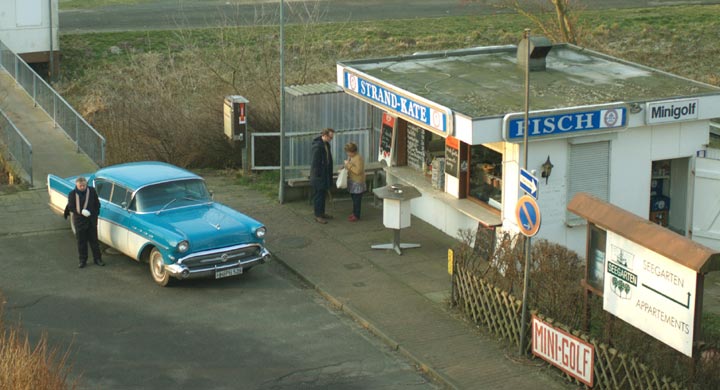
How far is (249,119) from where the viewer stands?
24797 millimetres

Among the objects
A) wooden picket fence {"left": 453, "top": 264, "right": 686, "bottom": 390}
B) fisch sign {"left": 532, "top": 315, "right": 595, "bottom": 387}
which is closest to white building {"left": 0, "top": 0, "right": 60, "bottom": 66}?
wooden picket fence {"left": 453, "top": 264, "right": 686, "bottom": 390}

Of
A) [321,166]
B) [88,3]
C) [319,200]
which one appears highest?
[88,3]

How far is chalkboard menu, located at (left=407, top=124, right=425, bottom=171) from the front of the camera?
20703 mm

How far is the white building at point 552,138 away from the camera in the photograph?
55.6 ft

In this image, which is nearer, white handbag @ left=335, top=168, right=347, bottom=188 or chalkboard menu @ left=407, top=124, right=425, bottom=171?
white handbag @ left=335, top=168, right=347, bottom=188

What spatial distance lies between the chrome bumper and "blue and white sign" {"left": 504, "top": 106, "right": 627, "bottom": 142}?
167 inches

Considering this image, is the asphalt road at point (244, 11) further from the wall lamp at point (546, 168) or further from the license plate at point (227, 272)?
the wall lamp at point (546, 168)

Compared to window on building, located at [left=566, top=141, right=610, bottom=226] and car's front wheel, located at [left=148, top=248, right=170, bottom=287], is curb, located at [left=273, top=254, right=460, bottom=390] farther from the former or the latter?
window on building, located at [left=566, top=141, right=610, bottom=226]

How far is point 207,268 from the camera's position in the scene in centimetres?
1645

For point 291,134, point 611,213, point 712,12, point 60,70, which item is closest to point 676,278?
point 611,213

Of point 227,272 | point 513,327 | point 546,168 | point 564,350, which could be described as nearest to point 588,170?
point 546,168

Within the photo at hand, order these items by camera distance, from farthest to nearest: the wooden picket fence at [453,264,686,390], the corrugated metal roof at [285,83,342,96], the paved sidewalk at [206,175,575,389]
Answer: the corrugated metal roof at [285,83,342,96]
the paved sidewalk at [206,175,575,389]
the wooden picket fence at [453,264,686,390]

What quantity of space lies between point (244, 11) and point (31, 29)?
13409 mm

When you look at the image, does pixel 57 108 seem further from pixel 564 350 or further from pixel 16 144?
pixel 564 350
